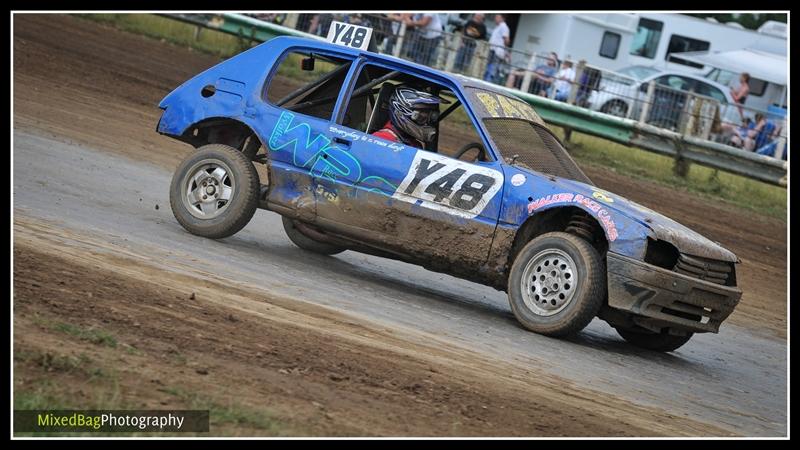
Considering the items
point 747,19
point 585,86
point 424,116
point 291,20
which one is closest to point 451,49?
point 585,86

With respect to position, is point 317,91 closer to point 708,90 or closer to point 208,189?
point 208,189

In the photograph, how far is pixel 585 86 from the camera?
2220 centimetres

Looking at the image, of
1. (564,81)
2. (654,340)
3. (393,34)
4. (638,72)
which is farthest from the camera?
(638,72)

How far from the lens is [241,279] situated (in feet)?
25.4

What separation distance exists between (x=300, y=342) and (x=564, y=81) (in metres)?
16.6

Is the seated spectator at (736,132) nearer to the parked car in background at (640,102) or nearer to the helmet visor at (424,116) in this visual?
the parked car in background at (640,102)

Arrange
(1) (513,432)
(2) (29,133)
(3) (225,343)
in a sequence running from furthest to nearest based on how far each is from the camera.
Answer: (2) (29,133)
(3) (225,343)
(1) (513,432)

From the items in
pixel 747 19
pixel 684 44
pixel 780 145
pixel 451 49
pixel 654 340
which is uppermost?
pixel 747 19

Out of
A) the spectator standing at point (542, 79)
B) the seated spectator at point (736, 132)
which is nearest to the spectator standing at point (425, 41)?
the spectator standing at point (542, 79)

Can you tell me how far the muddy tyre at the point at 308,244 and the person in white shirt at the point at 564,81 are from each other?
509 inches
